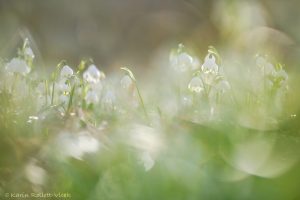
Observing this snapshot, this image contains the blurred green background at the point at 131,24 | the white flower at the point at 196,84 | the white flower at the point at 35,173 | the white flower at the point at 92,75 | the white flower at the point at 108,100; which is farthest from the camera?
the blurred green background at the point at 131,24

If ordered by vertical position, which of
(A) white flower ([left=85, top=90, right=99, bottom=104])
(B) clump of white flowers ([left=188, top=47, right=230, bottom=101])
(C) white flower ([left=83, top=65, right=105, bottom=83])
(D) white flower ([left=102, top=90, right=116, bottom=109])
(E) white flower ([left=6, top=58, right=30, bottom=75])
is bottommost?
(B) clump of white flowers ([left=188, top=47, right=230, bottom=101])

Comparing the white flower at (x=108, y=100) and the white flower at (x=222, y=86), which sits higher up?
the white flower at (x=108, y=100)

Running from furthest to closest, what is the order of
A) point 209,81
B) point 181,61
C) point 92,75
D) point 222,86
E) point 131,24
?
1. point 131,24
2. point 92,75
3. point 181,61
4. point 209,81
5. point 222,86

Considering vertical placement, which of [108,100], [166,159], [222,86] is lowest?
[166,159]

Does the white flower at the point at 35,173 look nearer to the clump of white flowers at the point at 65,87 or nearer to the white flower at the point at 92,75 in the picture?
the clump of white flowers at the point at 65,87

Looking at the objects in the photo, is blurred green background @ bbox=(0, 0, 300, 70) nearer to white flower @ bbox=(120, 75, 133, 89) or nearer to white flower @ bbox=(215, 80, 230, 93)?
white flower @ bbox=(120, 75, 133, 89)

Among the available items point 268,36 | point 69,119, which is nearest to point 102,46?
point 268,36

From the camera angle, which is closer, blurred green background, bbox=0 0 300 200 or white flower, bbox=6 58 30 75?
blurred green background, bbox=0 0 300 200

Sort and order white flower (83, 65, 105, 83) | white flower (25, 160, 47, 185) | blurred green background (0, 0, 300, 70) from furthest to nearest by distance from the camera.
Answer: blurred green background (0, 0, 300, 70) → white flower (83, 65, 105, 83) → white flower (25, 160, 47, 185)

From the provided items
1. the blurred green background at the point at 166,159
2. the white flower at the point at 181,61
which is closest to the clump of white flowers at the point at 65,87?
the blurred green background at the point at 166,159

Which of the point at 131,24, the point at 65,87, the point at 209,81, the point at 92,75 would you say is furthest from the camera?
the point at 131,24

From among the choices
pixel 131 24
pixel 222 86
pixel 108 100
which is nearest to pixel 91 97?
pixel 108 100

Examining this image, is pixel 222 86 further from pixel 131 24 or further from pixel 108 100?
pixel 131 24

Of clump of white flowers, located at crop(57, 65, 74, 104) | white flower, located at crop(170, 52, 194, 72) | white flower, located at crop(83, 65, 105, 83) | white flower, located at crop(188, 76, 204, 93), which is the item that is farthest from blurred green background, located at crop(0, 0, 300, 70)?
white flower, located at crop(188, 76, 204, 93)
